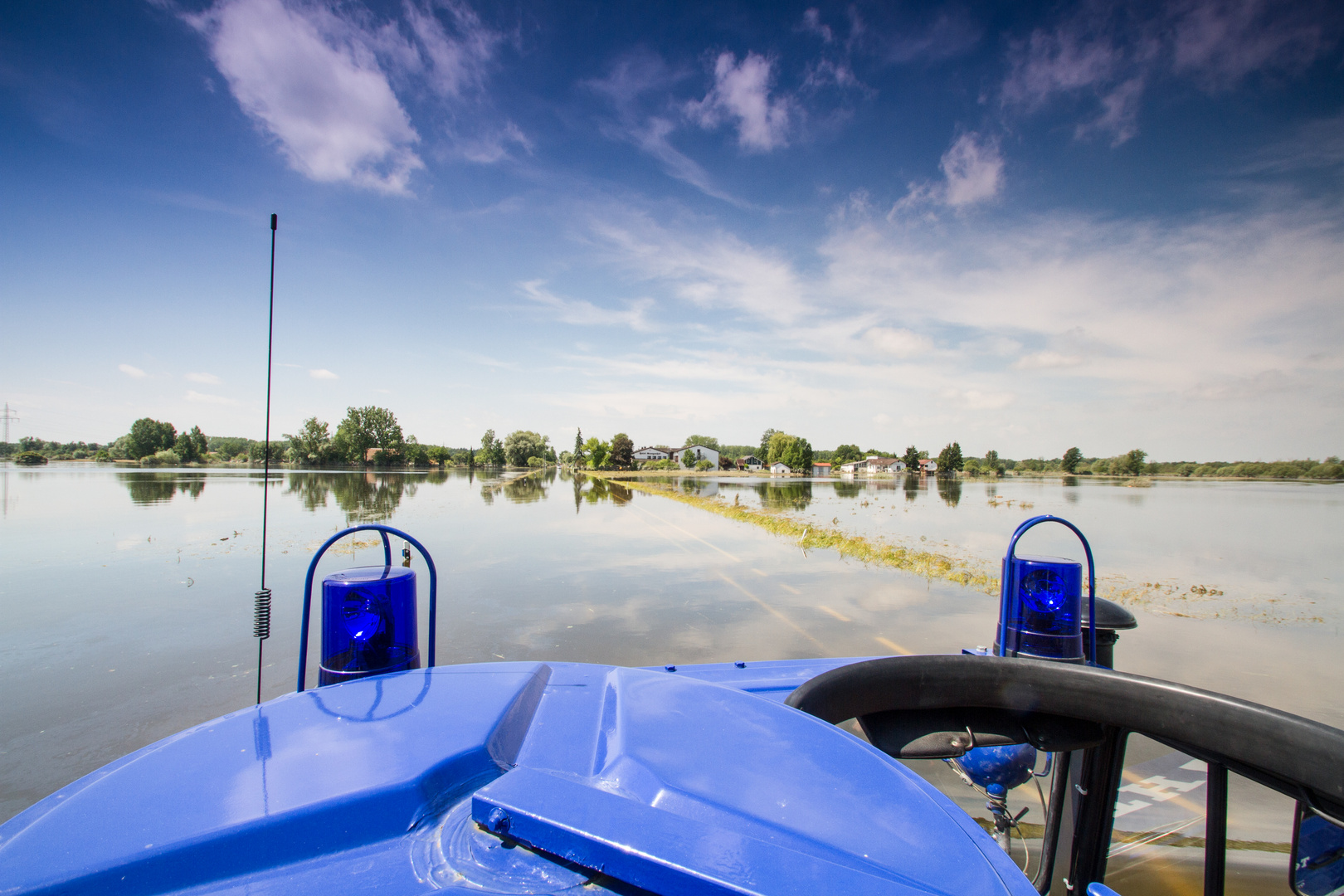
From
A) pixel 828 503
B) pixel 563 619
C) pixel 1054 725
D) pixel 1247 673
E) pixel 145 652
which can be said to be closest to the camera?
pixel 1054 725

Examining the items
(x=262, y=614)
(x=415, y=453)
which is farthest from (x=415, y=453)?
(x=262, y=614)

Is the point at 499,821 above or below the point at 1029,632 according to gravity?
above

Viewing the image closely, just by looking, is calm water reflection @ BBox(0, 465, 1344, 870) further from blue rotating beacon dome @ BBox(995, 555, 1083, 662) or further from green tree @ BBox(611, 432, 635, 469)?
green tree @ BBox(611, 432, 635, 469)

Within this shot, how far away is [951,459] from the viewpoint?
127688 mm

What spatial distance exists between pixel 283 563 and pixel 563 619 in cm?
801

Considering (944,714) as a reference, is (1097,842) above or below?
below

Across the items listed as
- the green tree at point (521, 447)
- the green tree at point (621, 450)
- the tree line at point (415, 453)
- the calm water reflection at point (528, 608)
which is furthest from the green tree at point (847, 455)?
the calm water reflection at point (528, 608)

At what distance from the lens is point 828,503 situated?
3384 centimetres

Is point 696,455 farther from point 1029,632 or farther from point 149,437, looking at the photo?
point 1029,632

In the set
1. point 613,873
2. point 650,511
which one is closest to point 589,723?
point 613,873

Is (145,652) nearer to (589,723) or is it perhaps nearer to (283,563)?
(283,563)

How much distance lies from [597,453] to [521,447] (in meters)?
16.5

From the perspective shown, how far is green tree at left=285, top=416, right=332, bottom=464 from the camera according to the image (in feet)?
286

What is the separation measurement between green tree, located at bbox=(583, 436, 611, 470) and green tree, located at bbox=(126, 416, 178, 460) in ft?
220
